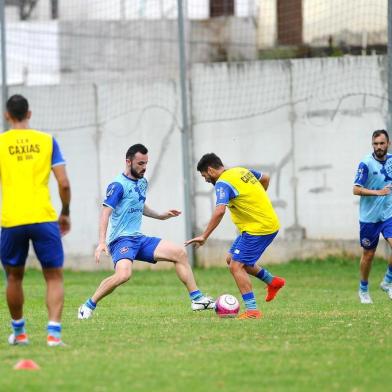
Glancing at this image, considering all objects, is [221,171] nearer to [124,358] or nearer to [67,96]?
[124,358]

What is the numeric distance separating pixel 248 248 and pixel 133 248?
1.32 metres

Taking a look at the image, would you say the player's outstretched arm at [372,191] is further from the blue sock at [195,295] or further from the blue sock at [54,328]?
the blue sock at [54,328]

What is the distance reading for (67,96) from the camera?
74.8 feet

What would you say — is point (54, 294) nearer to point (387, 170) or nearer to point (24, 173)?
point (24, 173)

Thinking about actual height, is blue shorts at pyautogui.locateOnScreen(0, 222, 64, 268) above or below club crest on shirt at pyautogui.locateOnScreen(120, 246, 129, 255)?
above

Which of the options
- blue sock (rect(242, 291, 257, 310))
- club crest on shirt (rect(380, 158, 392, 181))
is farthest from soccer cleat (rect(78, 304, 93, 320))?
club crest on shirt (rect(380, 158, 392, 181))

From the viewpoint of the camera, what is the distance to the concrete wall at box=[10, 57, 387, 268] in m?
20.9

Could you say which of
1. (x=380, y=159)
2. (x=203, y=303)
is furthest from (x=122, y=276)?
(x=380, y=159)

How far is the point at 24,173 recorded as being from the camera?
30.6ft

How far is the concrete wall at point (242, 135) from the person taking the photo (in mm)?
20891

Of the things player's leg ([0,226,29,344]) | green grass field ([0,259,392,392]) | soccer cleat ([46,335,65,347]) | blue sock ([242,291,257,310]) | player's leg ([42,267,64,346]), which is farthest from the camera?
blue sock ([242,291,257,310])

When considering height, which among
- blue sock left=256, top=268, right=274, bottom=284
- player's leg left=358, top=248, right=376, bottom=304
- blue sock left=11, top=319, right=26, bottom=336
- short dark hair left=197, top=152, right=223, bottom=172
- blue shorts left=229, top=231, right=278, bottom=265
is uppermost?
short dark hair left=197, top=152, right=223, bottom=172

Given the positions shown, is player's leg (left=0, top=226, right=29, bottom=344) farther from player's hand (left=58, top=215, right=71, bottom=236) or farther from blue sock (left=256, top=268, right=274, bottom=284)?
blue sock (left=256, top=268, right=274, bottom=284)

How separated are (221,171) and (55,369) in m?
4.74
